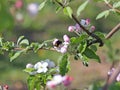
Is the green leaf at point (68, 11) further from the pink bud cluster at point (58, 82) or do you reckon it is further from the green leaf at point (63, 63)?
the pink bud cluster at point (58, 82)

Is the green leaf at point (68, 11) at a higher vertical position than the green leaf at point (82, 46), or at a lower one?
higher

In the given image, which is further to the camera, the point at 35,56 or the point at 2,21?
the point at 35,56

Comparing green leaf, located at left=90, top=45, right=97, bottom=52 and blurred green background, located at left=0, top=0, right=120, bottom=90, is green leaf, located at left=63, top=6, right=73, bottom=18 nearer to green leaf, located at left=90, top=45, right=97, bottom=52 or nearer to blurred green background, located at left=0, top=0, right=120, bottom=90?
green leaf, located at left=90, top=45, right=97, bottom=52

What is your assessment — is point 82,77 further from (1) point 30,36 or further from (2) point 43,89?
(2) point 43,89

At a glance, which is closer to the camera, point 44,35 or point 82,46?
point 82,46

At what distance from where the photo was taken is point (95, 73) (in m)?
6.22

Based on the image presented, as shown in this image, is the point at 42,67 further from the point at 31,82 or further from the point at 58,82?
the point at 58,82

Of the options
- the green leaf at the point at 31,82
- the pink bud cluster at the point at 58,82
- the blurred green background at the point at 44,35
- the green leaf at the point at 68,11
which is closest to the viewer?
the pink bud cluster at the point at 58,82

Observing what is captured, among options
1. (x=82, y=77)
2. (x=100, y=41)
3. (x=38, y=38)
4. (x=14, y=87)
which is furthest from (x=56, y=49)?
(x=38, y=38)

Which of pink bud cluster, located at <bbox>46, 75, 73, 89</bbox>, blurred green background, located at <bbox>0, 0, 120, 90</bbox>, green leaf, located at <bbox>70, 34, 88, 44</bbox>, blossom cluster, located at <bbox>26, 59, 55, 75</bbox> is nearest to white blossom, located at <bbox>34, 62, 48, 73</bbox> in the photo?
blossom cluster, located at <bbox>26, 59, 55, 75</bbox>

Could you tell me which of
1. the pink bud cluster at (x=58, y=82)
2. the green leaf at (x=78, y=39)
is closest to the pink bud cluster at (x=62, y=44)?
the green leaf at (x=78, y=39)

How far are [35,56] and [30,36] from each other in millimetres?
995

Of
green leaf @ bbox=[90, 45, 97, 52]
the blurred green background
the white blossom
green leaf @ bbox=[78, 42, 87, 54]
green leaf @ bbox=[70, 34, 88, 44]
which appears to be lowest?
the white blossom

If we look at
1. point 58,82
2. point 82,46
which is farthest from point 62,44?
point 58,82
